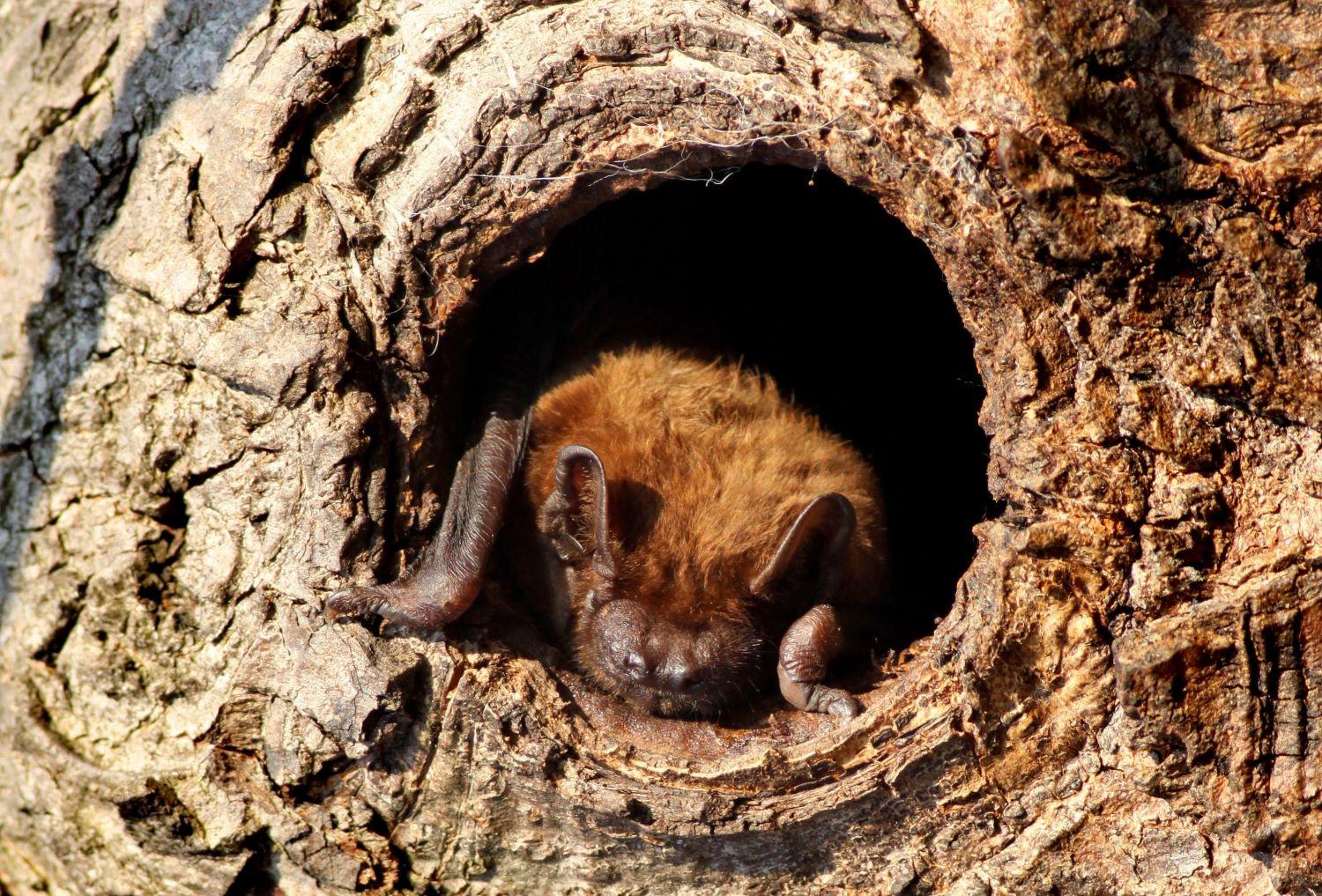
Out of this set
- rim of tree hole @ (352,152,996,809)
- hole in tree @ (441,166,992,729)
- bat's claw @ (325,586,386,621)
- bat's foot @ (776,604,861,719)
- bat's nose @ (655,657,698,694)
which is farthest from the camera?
hole in tree @ (441,166,992,729)

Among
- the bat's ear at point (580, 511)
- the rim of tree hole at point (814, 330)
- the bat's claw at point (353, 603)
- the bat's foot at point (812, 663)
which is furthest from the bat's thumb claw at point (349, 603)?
the bat's foot at point (812, 663)

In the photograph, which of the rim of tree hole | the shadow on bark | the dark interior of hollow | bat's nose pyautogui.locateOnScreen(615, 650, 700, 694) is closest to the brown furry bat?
bat's nose pyautogui.locateOnScreen(615, 650, 700, 694)

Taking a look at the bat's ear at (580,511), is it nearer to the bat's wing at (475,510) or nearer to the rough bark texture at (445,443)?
the bat's wing at (475,510)

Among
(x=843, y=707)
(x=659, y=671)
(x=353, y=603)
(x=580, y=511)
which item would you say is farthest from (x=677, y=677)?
(x=353, y=603)

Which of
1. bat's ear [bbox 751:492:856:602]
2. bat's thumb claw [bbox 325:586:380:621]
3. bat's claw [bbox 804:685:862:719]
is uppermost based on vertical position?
bat's ear [bbox 751:492:856:602]

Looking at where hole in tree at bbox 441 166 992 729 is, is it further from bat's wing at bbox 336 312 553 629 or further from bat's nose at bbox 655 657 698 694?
bat's nose at bbox 655 657 698 694

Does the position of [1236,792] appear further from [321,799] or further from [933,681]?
[321,799]

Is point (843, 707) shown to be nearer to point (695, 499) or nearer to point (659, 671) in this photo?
point (659, 671)

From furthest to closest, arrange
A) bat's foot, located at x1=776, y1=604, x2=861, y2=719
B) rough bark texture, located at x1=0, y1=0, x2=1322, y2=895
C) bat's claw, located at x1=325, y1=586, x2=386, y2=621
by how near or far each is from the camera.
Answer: bat's foot, located at x1=776, y1=604, x2=861, y2=719 < bat's claw, located at x1=325, y1=586, x2=386, y2=621 < rough bark texture, located at x1=0, y1=0, x2=1322, y2=895
